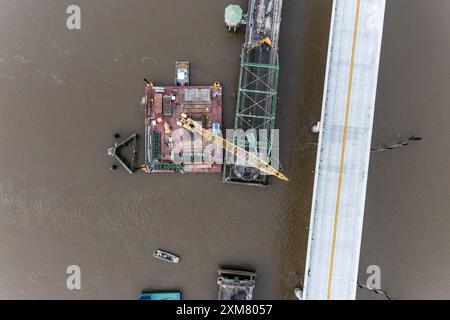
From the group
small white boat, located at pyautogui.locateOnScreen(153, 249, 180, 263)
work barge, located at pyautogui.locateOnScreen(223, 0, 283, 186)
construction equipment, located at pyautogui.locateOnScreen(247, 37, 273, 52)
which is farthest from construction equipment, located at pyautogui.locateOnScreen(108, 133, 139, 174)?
construction equipment, located at pyautogui.locateOnScreen(247, 37, 273, 52)

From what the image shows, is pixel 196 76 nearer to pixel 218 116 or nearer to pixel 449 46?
pixel 218 116

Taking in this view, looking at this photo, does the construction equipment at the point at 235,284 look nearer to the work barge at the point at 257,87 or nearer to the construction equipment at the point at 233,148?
the work barge at the point at 257,87

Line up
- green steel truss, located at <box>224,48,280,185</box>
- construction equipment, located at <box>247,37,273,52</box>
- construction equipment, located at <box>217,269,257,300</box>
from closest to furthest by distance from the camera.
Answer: construction equipment, located at <box>247,37,273,52</box> → construction equipment, located at <box>217,269,257,300</box> → green steel truss, located at <box>224,48,280,185</box>

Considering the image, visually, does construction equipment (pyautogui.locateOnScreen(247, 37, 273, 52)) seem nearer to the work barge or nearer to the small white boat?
the work barge

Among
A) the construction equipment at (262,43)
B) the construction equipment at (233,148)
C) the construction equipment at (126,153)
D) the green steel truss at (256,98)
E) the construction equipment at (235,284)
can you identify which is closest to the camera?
the construction equipment at (262,43)

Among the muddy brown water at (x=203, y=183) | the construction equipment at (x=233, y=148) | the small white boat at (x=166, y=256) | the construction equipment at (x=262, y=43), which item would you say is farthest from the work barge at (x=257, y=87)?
the small white boat at (x=166, y=256)

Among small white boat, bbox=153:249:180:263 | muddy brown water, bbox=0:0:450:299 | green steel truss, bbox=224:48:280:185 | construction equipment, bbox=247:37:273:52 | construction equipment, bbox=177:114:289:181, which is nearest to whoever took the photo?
construction equipment, bbox=247:37:273:52

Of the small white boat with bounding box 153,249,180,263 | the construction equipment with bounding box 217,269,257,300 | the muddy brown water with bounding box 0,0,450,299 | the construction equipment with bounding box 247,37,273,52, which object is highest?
the construction equipment with bounding box 247,37,273,52
